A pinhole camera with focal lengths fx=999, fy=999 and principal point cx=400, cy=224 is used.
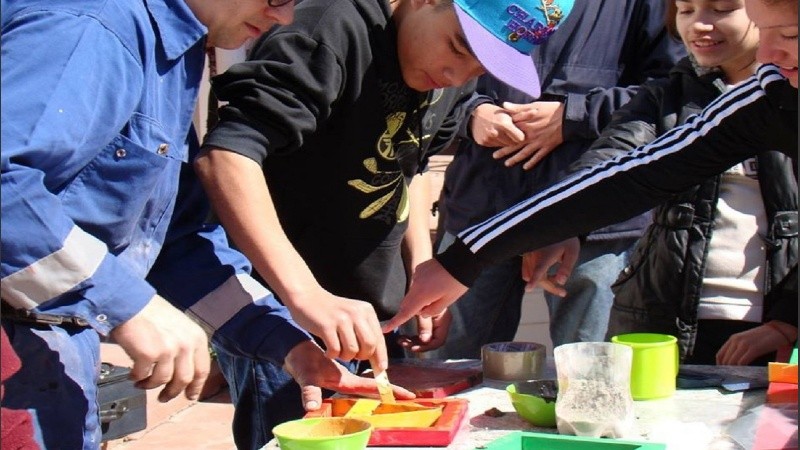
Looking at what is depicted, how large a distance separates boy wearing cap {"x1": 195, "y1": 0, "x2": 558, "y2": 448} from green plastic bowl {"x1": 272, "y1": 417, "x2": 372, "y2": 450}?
7.5 inches

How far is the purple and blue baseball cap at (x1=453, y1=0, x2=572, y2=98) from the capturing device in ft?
6.73

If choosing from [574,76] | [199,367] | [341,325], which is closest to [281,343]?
[341,325]

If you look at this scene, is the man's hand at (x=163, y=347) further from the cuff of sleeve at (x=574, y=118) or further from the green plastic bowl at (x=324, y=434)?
the cuff of sleeve at (x=574, y=118)

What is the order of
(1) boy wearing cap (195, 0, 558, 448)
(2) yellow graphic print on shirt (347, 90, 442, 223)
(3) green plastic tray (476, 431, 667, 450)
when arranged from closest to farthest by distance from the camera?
(3) green plastic tray (476, 431, 667, 450) → (1) boy wearing cap (195, 0, 558, 448) → (2) yellow graphic print on shirt (347, 90, 442, 223)

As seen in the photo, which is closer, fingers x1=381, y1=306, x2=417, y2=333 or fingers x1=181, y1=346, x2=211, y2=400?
fingers x1=181, y1=346, x2=211, y2=400

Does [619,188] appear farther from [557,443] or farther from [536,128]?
[536,128]

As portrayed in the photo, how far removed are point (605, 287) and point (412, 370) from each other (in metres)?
1.07

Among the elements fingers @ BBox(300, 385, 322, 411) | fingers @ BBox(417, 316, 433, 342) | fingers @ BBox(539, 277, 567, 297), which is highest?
fingers @ BBox(539, 277, 567, 297)

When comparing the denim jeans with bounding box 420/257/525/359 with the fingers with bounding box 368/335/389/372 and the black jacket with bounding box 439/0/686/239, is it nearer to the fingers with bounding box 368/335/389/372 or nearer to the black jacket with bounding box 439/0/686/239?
the black jacket with bounding box 439/0/686/239

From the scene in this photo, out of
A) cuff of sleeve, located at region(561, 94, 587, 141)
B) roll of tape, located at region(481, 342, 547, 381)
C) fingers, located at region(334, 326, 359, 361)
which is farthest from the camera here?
cuff of sleeve, located at region(561, 94, 587, 141)

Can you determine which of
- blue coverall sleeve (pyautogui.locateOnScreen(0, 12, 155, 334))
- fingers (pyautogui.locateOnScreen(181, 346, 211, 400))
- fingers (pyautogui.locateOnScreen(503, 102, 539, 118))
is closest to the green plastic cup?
fingers (pyautogui.locateOnScreen(181, 346, 211, 400))

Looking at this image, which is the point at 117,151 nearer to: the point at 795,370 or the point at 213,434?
the point at 795,370

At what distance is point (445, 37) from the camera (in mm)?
2121

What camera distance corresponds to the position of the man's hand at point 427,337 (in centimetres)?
253
